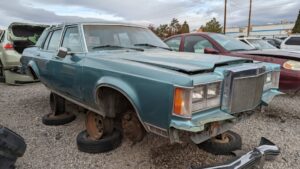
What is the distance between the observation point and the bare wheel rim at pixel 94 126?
3355 mm

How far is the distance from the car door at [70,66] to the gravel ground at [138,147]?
0.74m

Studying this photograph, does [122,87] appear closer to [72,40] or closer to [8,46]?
[72,40]

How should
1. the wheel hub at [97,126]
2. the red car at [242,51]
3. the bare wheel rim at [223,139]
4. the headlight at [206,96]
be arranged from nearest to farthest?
the headlight at [206,96]
the bare wheel rim at [223,139]
the wheel hub at [97,126]
the red car at [242,51]

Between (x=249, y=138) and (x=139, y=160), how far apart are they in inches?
67.6

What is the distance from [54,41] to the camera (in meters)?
4.33

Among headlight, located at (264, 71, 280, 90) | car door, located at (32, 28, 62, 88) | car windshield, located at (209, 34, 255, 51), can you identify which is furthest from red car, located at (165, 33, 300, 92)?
car door, located at (32, 28, 62, 88)

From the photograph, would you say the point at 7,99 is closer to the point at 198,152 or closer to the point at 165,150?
the point at 165,150

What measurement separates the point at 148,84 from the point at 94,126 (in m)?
1.52

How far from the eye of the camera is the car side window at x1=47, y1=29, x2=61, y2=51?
13.8ft

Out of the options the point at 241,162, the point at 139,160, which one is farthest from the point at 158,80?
the point at 139,160

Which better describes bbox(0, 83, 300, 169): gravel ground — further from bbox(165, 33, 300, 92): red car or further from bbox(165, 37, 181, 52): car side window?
bbox(165, 37, 181, 52): car side window

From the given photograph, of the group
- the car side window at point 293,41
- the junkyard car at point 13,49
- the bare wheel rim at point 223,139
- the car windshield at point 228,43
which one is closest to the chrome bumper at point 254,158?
the bare wheel rim at point 223,139

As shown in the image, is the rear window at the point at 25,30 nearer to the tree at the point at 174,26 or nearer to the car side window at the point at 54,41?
the car side window at the point at 54,41

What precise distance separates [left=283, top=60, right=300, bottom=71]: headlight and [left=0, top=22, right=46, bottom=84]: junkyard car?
6.81 meters
